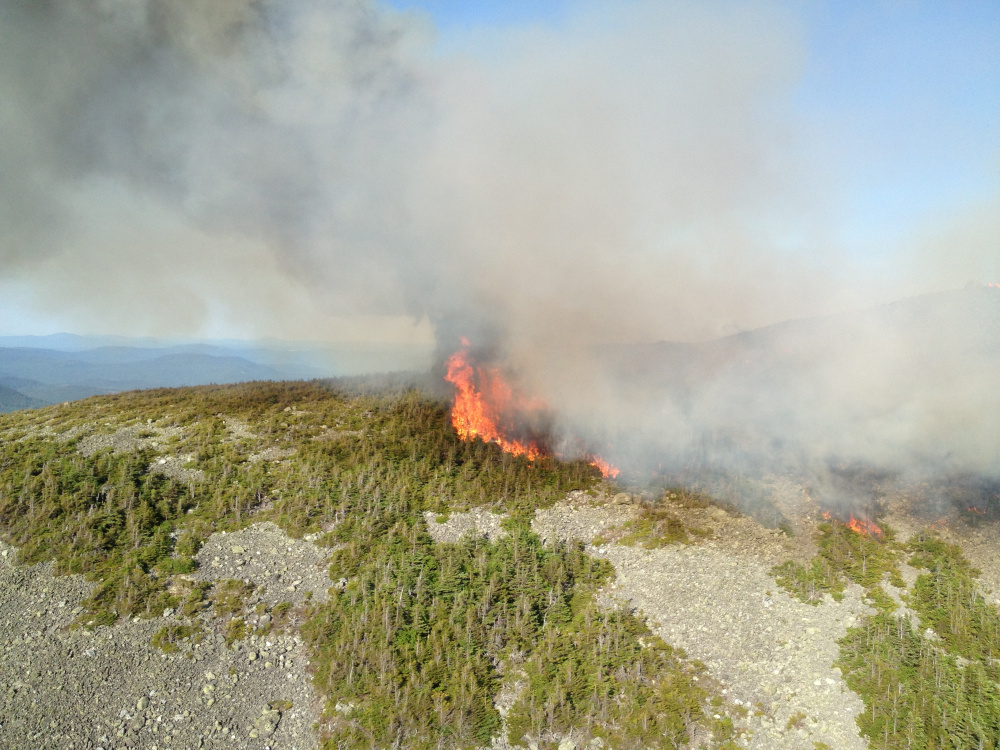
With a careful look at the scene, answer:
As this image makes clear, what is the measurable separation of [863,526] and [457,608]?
22.7m

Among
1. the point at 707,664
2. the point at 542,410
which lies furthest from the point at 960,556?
Answer: the point at 542,410

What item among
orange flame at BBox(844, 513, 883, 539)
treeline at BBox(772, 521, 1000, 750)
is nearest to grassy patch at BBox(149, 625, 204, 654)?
treeline at BBox(772, 521, 1000, 750)

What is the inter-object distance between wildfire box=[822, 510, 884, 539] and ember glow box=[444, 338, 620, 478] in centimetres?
1341

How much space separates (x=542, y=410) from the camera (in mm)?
39625

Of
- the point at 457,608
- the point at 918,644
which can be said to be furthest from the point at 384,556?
the point at 918,644

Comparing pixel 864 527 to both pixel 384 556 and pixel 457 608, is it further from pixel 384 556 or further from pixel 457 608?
pixel 384 556

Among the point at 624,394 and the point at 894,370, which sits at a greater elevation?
the point at 894,370

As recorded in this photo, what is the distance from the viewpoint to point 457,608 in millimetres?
20141

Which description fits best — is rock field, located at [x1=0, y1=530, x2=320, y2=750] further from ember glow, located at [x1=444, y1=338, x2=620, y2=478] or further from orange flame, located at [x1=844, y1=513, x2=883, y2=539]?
orange flame, located at [x1=844, y1=513, x2=883, y2=539]

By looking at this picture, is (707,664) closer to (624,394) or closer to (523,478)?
(523,478)

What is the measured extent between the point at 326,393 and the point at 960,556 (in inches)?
1812

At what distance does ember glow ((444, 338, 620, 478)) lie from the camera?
1399 inches

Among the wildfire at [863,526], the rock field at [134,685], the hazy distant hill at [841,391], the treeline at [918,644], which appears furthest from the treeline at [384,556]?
the wildfire at [863,526]

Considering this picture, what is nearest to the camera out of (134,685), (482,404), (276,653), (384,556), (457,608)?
(134,685)
